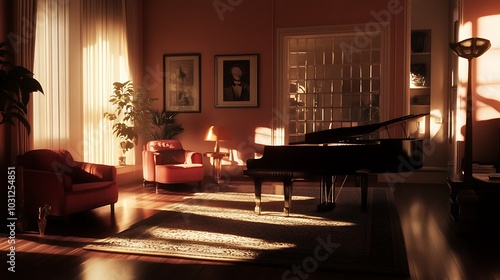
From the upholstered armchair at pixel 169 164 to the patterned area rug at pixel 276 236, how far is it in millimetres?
1076

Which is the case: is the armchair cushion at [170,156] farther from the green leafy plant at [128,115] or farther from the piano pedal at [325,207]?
the piano pedal at [325,207]

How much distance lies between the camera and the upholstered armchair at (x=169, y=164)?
281 inches

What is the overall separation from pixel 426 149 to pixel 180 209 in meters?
5.75

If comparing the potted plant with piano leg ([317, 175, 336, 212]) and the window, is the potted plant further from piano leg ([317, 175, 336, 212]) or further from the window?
piano leg ([317, 175, 336, 212])

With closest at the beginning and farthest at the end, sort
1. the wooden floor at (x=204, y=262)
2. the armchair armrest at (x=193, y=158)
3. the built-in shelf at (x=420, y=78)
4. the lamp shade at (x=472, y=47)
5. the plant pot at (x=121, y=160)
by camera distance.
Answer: the wooden floor at (x=204, y=262) < the lamp shade at (x=472, y=47) < the armchair armrest at (x=193, y=158) < the plant pot at (x=121, y=160) < the built-in shelf at (x=420, y=78)

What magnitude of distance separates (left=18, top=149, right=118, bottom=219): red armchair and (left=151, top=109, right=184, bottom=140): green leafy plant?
309cm

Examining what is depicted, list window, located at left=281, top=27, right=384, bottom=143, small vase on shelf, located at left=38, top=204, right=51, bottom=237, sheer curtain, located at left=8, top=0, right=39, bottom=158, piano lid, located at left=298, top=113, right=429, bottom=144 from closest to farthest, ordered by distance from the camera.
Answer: small vase on shelf, located at left=38, top=204, right=51, bottom=237 → piano lid, located at left=298, top=113, right=429, bottom=144 → sheer curtain, located at left=8, top=0, right=39, bottom=158 → window, located at left=281, top=27, right=384, bottom=143

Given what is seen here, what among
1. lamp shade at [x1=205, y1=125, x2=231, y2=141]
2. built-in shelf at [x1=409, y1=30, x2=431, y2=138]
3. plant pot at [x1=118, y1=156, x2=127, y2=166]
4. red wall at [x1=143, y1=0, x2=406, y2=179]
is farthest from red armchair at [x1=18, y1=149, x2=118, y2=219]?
built-in shelf at [x1=409, y1=30, x2=431, y2=138]

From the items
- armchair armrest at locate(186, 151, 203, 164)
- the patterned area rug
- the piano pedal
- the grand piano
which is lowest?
the patterned area rug

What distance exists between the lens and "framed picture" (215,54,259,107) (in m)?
8.68

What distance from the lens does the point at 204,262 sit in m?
3.54

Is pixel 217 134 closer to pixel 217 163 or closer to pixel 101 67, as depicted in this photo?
pixel 217 163

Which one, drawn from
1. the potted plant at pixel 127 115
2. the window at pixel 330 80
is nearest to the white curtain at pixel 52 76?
the potted plant at pixel 127 115

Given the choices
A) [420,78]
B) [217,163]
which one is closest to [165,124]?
[217,163]
